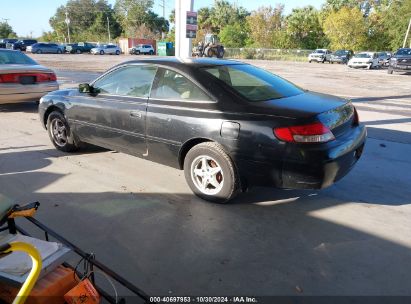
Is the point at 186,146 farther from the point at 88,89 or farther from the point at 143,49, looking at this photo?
the point at 143,49

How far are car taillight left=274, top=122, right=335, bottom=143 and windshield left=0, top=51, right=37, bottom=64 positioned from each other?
8.16m

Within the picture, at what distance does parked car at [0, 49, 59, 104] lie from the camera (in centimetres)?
851

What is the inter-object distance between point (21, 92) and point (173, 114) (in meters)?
5.96

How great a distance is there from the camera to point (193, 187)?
14.0ft

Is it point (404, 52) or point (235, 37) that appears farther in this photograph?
point (235, 37)

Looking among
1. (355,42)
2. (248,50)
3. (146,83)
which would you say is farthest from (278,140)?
(355,42)

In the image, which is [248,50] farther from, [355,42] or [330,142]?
[330,142]

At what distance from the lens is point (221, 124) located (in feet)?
12.6

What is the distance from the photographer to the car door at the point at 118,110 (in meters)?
4.63

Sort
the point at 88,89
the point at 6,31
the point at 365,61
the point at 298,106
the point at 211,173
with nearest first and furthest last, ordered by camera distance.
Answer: the point at 298,106, the point at 211,173, the point at 88,89, the point at 365,61, the point at 6,31

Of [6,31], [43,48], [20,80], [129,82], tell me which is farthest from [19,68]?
[6,31]

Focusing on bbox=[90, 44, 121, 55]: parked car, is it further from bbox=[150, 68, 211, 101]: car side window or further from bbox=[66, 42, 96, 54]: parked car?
bbox=[150, 68, 211, 101]: car side window

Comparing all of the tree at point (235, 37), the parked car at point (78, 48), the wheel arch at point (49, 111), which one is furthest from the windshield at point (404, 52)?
the tree at point (235, 37)

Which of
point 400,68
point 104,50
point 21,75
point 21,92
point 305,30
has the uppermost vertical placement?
point 305,30
